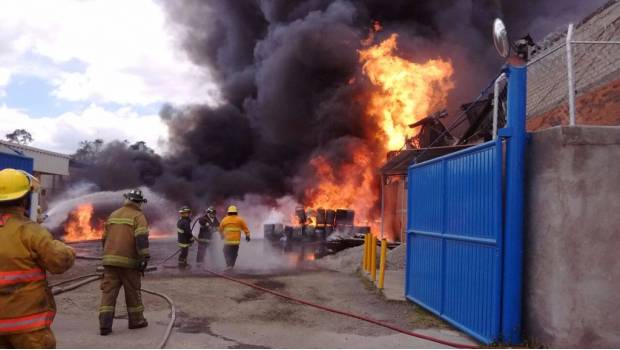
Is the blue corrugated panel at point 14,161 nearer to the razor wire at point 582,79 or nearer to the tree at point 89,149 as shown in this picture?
the razor wire at point 582,79

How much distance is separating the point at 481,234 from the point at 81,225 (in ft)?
75.6

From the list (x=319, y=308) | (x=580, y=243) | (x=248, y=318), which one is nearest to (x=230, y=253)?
(x=319, y=308)

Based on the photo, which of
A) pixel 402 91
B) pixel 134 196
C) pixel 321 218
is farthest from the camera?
pixel 402 91

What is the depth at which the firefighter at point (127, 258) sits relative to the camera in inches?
238

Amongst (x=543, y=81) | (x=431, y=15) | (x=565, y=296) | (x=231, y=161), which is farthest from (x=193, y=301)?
(x=231, y=161)

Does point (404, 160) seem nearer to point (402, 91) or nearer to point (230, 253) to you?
point (230, 253)

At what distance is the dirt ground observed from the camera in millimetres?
5719

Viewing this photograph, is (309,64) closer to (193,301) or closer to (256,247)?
(256,247)

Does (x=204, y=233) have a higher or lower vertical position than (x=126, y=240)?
lower

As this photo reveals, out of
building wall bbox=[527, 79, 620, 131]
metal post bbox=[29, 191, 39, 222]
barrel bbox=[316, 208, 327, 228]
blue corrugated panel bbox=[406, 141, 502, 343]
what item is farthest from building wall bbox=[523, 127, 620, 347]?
barrel bbox=[316, 208, 327, 228]

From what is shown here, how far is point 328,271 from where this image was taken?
41.5ft

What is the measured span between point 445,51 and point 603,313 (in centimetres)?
2394

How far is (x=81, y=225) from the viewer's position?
81.7 ft

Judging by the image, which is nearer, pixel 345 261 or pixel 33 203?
pixel 33 203
